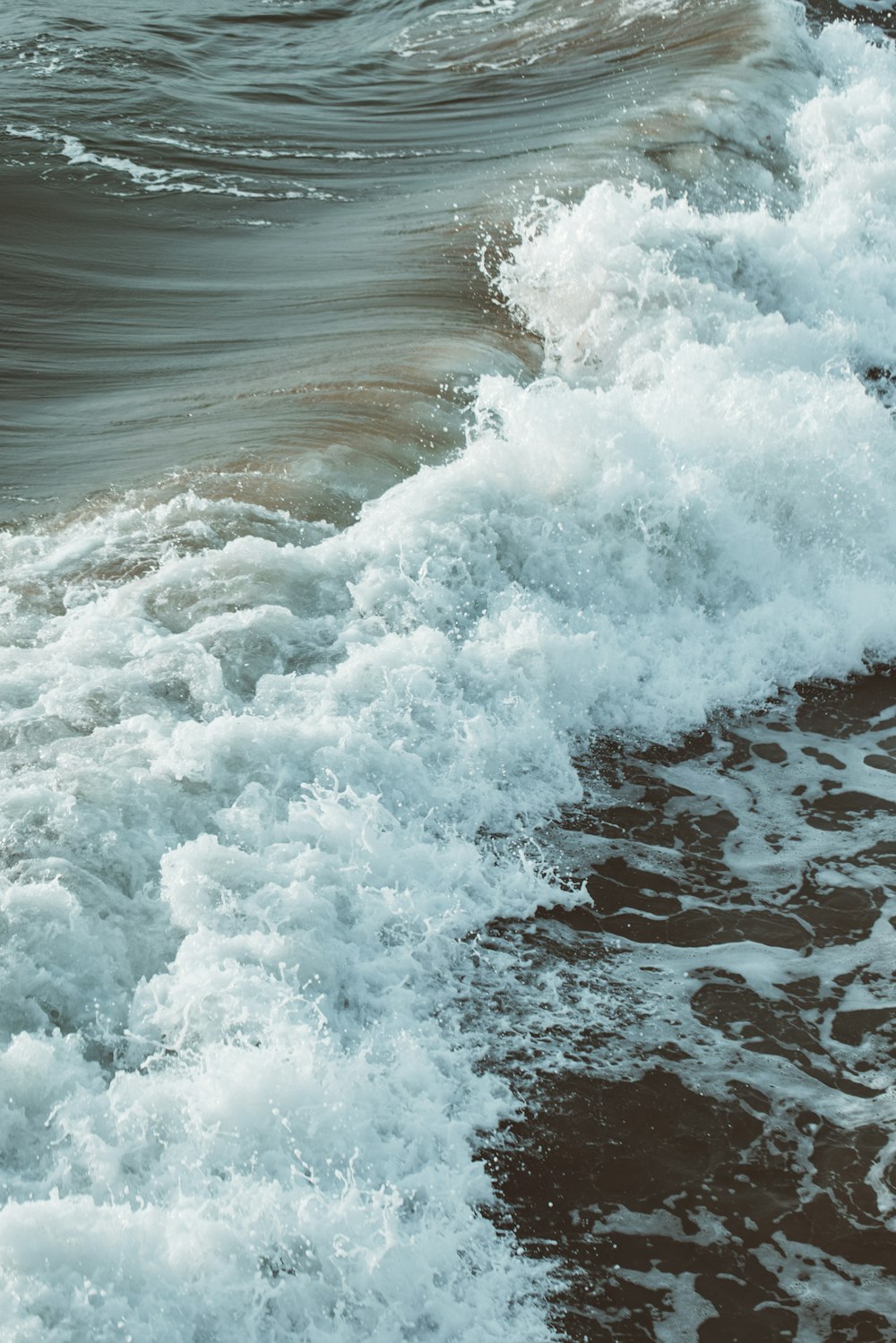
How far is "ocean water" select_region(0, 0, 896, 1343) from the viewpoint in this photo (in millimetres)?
3234

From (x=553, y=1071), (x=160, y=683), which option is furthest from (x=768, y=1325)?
(x=160, y=683)

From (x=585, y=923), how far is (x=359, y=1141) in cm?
128

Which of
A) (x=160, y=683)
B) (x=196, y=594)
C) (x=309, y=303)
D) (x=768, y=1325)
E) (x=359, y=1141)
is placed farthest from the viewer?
(x=309, y=303)

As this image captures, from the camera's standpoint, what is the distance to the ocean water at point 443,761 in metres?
3.23

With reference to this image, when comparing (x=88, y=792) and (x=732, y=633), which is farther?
(x=732, y=633)

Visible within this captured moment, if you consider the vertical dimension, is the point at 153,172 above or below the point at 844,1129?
above

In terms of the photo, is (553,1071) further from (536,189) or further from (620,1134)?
(536,189)

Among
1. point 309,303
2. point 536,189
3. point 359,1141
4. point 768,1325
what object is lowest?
point 768,1325

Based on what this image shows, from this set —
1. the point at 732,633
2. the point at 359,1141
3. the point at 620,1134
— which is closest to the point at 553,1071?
the point at 620,1134

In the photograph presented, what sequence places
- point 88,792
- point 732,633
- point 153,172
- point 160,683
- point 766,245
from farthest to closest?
point 153,172 → point 766,245 → point 732,633 → point 160,683 → point 88,792

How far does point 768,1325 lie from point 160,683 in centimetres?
292

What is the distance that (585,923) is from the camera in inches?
174

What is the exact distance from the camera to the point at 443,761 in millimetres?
4918

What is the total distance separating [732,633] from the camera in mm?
6355
